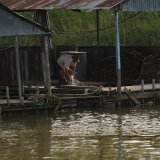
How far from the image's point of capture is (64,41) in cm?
3719

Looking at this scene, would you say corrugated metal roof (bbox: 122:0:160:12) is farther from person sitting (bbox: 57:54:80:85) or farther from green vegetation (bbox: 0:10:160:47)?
green vegetation (bbox: 0:10:160:47)

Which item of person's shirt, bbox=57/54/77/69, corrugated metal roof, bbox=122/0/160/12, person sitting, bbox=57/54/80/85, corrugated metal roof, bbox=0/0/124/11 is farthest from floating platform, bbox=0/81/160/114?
corrugated metal roof, bbox=0/0/124/11

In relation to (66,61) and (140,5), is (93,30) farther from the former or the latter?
(140,5)

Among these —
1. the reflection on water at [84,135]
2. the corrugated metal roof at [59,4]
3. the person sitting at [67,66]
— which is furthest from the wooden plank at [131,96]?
the corrugated metal roof at [59,4]

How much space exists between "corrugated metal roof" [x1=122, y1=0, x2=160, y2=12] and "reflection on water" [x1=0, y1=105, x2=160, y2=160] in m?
3.55

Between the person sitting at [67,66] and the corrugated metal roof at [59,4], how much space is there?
1867 millimetres

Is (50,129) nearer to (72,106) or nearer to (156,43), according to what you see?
(72,106)

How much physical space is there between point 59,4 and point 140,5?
354 cm

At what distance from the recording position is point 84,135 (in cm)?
1692

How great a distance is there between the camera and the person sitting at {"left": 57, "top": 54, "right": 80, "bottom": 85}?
24266 millimetres

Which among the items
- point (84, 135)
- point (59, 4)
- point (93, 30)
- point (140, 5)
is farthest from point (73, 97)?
point (93, 30)

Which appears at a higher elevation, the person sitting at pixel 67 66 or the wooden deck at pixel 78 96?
the person sitting at pixel 67 66

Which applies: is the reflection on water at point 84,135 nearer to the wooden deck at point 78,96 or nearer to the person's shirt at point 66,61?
the wooden deck at point 78,96

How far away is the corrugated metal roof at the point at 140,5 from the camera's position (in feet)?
75.0
